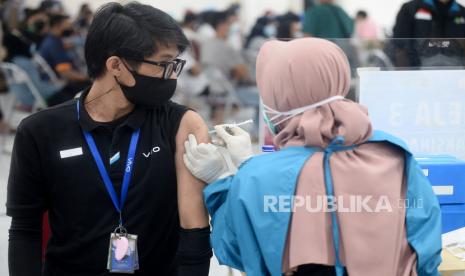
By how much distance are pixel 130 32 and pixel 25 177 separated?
1.45 feet

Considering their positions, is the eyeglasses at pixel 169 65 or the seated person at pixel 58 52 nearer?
the eyeglasses at pixel 169 65

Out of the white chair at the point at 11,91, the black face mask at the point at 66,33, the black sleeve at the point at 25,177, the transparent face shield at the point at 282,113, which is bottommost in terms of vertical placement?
the white chair at the point at 11,91

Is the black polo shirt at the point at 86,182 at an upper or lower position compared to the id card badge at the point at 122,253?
upper

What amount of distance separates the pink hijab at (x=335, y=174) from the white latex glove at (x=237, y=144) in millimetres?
233

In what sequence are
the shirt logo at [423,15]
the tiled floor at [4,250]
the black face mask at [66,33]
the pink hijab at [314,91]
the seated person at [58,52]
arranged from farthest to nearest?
1. the black face mask at [66,33]
2. the seated person at [58,52]
3. the shirt logo at [423,15]
4. the tiled floor at [4,250]
5. the pink hijab at [314,91]

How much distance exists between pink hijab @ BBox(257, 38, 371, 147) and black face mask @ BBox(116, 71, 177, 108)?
34 cm

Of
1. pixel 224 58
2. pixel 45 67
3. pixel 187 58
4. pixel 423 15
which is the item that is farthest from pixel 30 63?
pixel 423 15

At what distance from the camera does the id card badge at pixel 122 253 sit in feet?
5.29

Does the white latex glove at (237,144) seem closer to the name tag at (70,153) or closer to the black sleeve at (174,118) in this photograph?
the black sleeve at (174,118)

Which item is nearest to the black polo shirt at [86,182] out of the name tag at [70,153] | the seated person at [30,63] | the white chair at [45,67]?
the name tag at [70,153]

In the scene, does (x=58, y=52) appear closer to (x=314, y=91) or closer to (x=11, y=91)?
(x=11, y=91)

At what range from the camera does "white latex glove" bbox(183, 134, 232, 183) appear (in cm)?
160

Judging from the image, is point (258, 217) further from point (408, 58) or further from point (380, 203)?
point (408, 58)

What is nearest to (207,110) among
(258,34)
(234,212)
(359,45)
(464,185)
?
(258,34)
